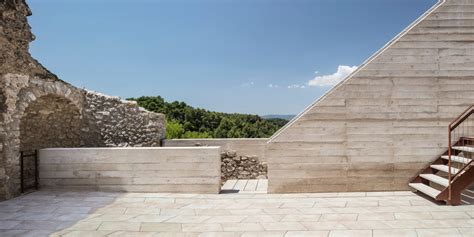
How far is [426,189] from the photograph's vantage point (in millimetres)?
5695

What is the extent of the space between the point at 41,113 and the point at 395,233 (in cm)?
787

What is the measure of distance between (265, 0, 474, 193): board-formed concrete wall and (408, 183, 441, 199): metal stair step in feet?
0.69

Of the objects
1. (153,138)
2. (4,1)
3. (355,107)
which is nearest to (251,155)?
(153,138)

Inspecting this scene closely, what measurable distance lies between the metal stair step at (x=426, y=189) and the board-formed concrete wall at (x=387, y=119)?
8.3 inches

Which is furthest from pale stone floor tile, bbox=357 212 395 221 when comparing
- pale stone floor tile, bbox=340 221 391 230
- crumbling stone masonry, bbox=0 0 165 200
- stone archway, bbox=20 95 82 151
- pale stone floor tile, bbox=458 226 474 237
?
stone archway, bbox=20 95 82 151

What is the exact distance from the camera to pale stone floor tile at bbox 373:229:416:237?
4020 millimetres

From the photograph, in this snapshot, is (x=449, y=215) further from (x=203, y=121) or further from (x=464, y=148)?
(x=203, y=121)

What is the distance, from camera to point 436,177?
580 centimetres

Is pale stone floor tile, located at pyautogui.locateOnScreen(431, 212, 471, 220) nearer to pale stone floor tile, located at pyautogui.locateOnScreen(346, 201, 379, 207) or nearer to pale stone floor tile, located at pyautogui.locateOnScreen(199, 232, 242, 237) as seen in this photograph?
pale stone floor tile, located at pyautogui.locateOnScreen(346, 201, 379, 207)

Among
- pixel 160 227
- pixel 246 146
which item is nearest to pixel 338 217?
pixel 160 227

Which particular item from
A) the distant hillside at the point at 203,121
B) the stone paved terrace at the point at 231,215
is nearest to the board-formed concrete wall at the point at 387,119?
the stone paved terrace at the point at 231,215

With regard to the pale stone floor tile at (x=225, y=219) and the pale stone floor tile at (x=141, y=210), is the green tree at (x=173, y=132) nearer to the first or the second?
the pale stone floor tile at (x=141, y=210)

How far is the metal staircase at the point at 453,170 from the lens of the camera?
17.0 ft

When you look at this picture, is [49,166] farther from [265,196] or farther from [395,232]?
[395,232]
